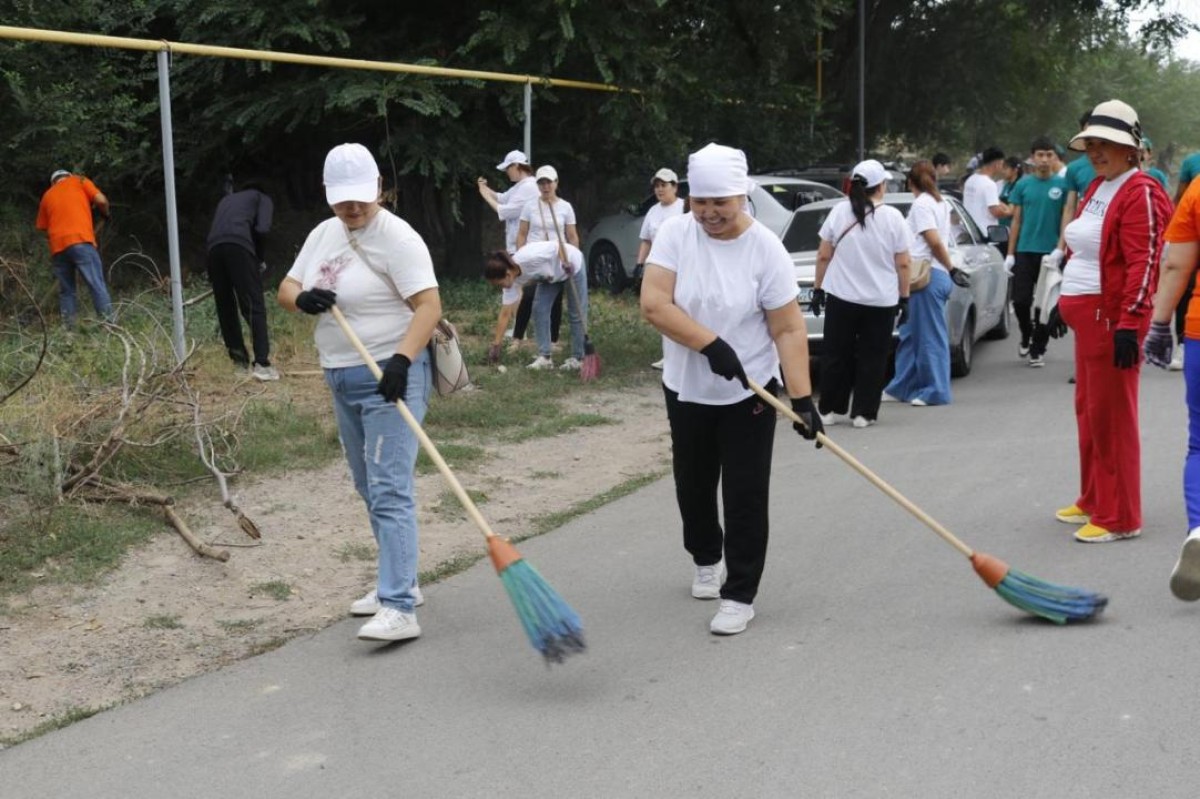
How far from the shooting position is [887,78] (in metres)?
29.3

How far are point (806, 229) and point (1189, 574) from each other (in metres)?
7.65

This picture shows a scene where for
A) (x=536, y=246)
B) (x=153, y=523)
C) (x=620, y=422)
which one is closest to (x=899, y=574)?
(x=153, y=523)

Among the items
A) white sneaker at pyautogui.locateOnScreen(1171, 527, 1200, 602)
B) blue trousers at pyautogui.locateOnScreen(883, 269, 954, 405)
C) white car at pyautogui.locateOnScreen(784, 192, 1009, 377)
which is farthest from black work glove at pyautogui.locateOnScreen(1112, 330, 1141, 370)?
white car at pyautogui.locateOnScreen(784, 192, 1009, 377)

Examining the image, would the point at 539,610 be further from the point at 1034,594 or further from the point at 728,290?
the point at 1034,594

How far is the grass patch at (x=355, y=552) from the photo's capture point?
6957 mm

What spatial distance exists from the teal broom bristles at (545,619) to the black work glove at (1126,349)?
8.99ft

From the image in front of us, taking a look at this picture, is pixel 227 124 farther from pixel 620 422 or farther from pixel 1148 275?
pixel 1148 275

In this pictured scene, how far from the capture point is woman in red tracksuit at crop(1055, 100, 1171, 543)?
6375 mm

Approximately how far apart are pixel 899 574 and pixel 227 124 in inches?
440

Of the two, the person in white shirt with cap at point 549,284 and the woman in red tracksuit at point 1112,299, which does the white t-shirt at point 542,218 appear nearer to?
the person in white shirt with cap at point 549,284

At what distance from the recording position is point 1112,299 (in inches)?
258

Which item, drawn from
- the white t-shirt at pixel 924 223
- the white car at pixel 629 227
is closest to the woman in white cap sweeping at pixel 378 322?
the white t-shirt at pixel 924 223

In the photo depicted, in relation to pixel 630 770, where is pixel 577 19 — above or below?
above

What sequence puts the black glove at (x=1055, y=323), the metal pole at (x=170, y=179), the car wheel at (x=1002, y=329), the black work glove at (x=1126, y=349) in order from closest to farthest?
the black work glove at (x=1126, y=349)
the black glove at (x=1055, y=323)
the metal pole at (x=170, y=179)
the car wheel at (x=1002, y=329)
